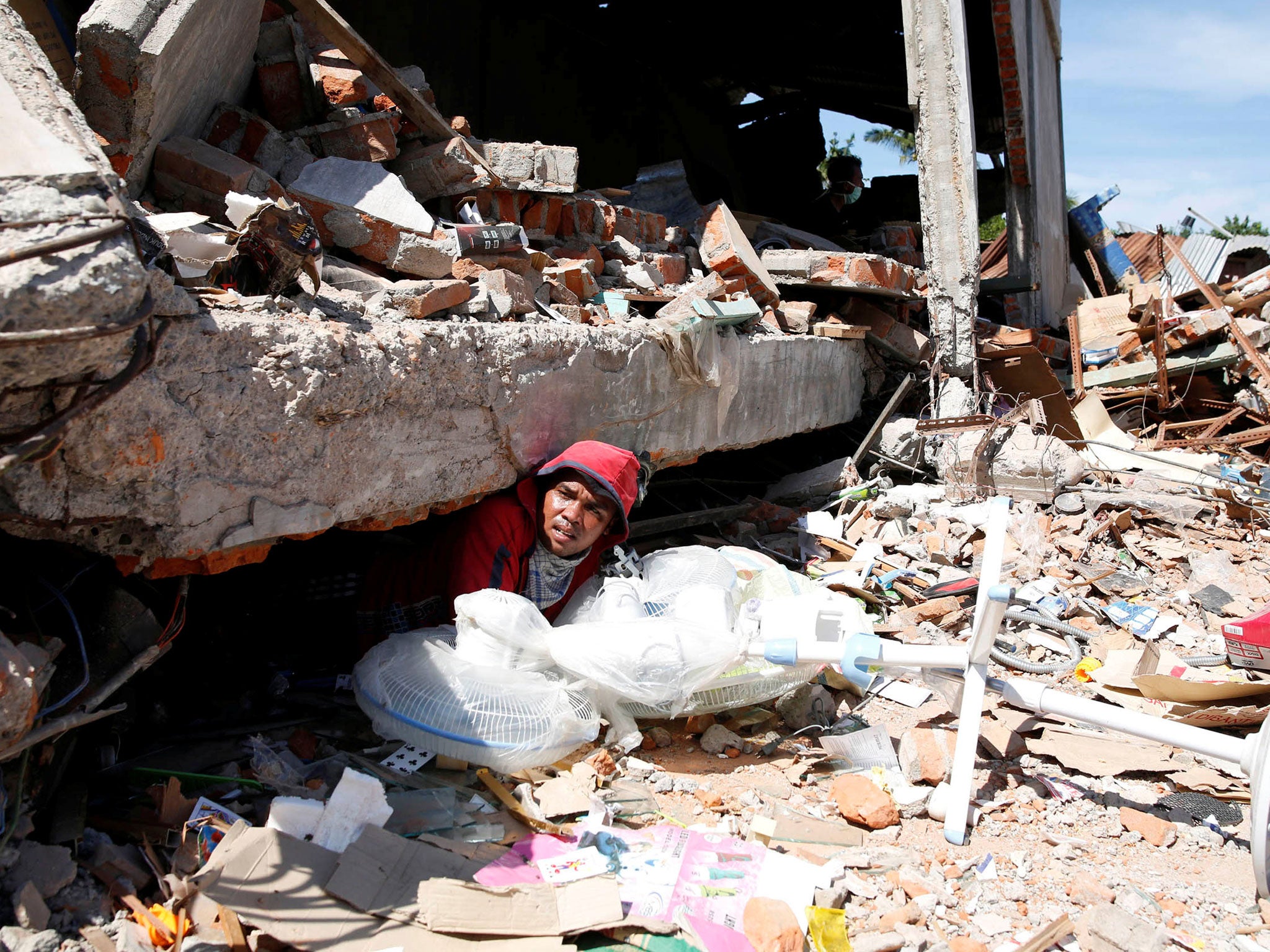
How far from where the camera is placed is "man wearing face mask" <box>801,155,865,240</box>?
877cm

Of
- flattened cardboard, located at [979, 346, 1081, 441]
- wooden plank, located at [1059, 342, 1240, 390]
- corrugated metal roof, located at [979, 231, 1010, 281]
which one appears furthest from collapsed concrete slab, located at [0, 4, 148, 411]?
corrugated metal roof, located at [979, 231, 1010, 281]

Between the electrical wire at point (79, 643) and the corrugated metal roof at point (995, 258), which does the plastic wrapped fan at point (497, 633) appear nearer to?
the electrical wire at point (79, 643)

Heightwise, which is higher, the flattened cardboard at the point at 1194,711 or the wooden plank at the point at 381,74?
the wooden plank at the point at 381,74

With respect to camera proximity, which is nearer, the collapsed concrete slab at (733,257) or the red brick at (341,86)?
the red brick at (341,86)

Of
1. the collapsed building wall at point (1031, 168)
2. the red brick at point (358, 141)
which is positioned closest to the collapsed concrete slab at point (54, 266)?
the red brick at point (358, 141)

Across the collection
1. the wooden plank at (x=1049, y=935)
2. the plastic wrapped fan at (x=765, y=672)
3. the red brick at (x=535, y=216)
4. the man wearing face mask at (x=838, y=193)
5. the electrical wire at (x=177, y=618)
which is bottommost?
the wooden plank at (x=1049, y=935)

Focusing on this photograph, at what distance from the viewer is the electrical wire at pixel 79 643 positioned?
170cm

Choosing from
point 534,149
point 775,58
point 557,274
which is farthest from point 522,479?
point 775,58

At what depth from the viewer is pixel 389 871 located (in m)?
1.76

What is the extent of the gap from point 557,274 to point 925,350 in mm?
2787

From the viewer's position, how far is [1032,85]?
734cm

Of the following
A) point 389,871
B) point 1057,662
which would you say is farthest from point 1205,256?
point 389,871

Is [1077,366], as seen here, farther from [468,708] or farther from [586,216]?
[468,708]

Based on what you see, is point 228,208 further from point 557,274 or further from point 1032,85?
point 1032,85
